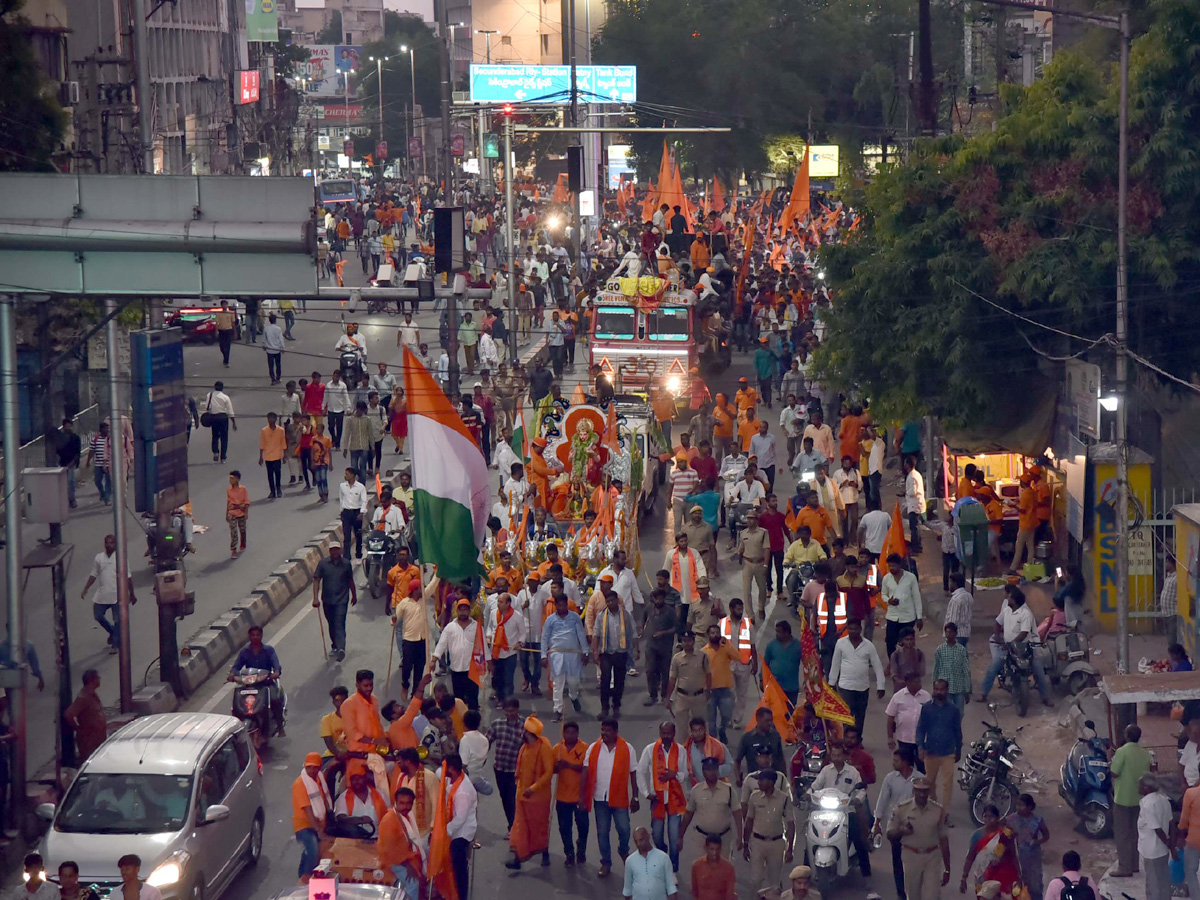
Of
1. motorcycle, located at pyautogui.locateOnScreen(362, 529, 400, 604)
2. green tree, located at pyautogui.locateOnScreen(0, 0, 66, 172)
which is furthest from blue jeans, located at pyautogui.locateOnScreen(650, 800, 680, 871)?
green tree, located at pyautogui.locateOnScreen(0, 0, 66, 172)

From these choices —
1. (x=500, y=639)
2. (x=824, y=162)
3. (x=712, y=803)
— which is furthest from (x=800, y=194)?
(x=824, y=162)

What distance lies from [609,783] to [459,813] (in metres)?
1.27

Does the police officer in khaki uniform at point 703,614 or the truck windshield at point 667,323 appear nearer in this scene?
the police officer in khaki uniform at point 703,614

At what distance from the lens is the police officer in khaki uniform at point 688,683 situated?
47.3 ft

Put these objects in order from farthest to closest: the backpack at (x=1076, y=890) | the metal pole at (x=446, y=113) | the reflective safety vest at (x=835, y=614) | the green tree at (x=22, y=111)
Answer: the metal pole at (x=446, y=113) → the green tree at (x=22, y=111) → the reflective safety vest at (x=835, y=614) → the backpack at (x=1076, y=890)

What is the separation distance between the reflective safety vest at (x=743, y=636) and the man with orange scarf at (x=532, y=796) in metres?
3.10

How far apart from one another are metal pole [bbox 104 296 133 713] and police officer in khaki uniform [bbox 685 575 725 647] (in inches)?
213

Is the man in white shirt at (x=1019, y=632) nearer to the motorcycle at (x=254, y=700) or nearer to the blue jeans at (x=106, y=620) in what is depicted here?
the motorcycle at (x=254, y=700)

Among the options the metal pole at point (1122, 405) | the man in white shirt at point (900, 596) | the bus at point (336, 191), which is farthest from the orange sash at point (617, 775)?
the bus at point (336, 191)

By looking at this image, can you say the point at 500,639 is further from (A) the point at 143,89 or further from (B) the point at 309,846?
(A) the point at 143,89

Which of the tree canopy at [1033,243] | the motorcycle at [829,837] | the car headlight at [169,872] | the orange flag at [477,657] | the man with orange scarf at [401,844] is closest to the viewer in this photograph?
the car headlight at [169,872]

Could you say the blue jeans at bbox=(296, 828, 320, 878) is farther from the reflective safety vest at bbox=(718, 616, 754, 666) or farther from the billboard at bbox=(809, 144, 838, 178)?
the billboard at bbox=(809, 144, 838, 178)

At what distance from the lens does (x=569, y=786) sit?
1265 cm

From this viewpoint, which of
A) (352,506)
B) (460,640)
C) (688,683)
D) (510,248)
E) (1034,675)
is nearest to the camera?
(688,683)
